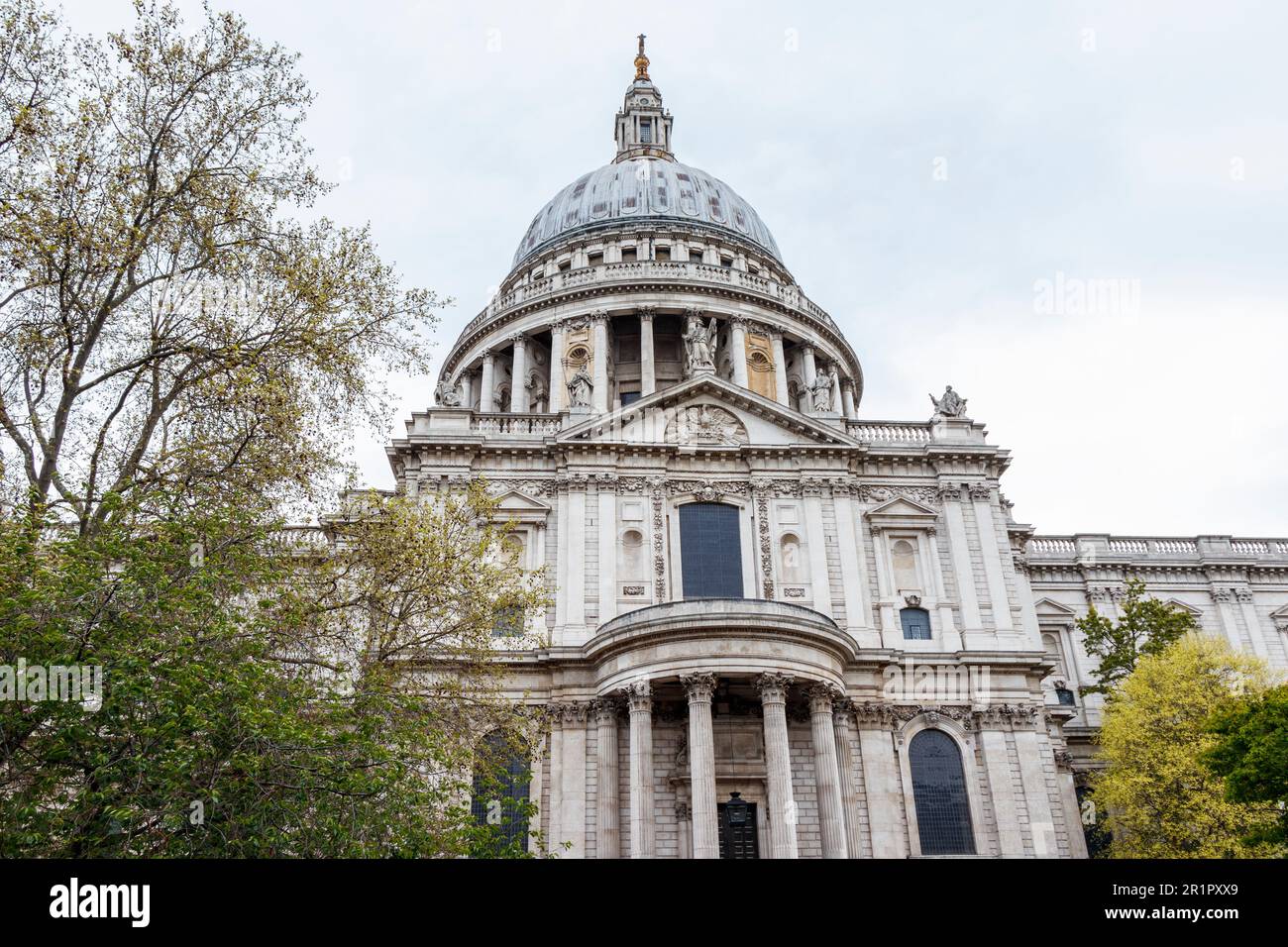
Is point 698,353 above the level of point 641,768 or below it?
above

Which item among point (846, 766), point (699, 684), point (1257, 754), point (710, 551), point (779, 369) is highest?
point (779, 369)

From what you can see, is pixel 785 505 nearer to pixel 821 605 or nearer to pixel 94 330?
pixel 821 605

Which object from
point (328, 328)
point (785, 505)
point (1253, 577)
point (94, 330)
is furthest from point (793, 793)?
point (1253, 577)

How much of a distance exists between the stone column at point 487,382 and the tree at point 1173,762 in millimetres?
30822

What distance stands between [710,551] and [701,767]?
8.76 m

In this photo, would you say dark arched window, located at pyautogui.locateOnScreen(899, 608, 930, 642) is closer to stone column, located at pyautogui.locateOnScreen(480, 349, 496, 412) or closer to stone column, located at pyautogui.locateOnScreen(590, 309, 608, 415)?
stone column, located at pyautogui.locateOnScreen(590, 309, 608, 415)

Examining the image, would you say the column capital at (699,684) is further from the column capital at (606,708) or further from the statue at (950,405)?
the statue at (950,405)

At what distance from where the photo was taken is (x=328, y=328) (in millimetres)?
16875

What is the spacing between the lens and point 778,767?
2631 cm

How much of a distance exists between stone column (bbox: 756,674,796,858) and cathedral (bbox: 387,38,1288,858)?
6 cm

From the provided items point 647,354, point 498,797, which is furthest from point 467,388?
point 498,797

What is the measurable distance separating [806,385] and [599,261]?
13944 mm

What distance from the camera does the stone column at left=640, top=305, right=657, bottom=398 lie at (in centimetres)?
4672

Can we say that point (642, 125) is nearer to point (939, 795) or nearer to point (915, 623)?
point (915, 623)
